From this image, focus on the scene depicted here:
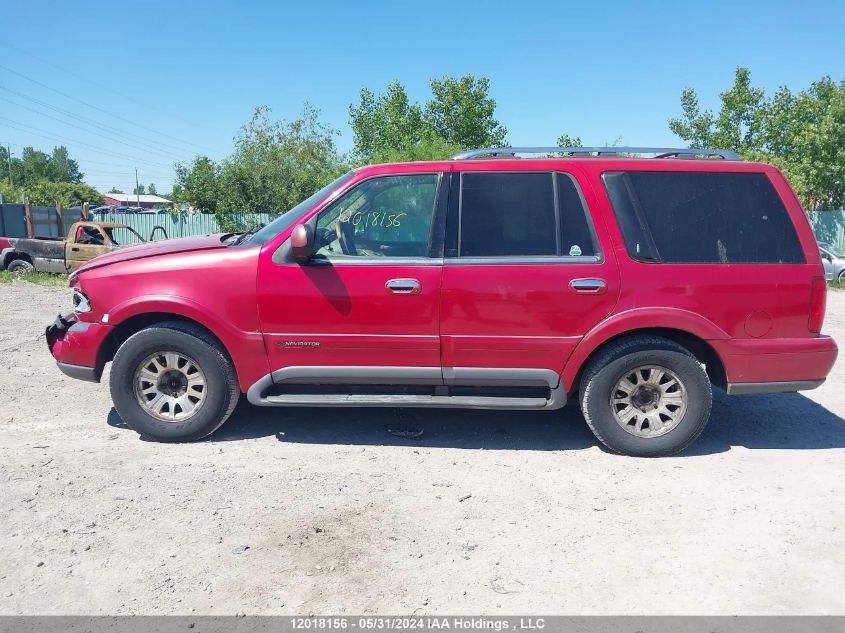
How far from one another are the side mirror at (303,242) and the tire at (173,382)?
91 cm

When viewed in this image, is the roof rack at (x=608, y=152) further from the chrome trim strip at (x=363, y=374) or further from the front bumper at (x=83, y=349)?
the front bumper at (x=83, y=349)

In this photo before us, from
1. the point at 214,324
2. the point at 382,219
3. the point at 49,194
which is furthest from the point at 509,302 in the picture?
the point at 49,194

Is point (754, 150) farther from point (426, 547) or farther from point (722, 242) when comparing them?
point (426, 547)

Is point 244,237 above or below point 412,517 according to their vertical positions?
above

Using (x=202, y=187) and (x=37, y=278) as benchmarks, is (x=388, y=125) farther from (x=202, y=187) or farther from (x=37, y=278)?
(x=37, y=278)

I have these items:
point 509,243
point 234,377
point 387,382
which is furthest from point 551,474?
point 234,377

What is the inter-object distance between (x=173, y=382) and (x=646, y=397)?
3.40 meters

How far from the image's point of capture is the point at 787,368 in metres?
4.74

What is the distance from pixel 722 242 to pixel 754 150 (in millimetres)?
29139

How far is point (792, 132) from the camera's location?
2886 centimetres

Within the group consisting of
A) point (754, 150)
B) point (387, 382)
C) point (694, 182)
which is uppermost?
point (754, 150)

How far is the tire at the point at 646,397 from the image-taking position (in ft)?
15.4

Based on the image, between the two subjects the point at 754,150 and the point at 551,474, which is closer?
the point at 551,474

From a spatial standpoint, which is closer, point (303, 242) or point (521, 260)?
point (303, 242)
